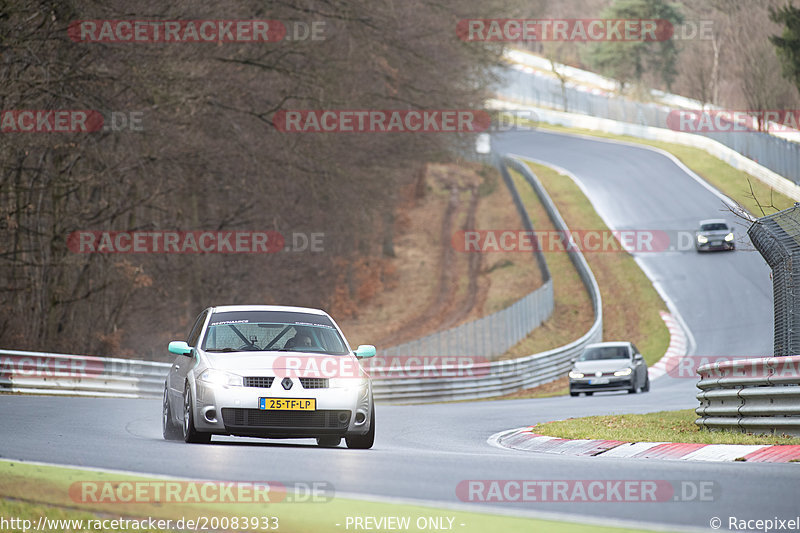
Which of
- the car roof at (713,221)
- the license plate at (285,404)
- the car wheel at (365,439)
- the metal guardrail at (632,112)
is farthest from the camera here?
the metal guardrail at (632,112)

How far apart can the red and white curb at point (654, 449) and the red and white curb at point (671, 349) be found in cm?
2373

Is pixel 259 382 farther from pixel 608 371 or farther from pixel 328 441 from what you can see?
pixel 608 371

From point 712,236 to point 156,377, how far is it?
33.2m

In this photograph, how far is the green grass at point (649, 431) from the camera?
12.7 metres

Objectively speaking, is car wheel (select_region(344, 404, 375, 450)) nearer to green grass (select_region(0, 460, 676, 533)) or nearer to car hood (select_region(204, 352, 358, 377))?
car hood (select_region(204, 352, 358, 377))

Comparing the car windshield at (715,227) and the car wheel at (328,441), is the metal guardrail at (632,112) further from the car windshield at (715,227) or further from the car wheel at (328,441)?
the car wheel at (328,441)

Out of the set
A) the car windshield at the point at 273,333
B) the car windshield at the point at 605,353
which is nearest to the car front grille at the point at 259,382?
the car windshield at the point at 273,333

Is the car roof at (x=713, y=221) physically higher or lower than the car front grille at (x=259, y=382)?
higher

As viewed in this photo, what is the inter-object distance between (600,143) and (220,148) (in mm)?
56898

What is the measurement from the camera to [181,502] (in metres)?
7.21

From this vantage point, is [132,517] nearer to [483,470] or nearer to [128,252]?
[483,470]

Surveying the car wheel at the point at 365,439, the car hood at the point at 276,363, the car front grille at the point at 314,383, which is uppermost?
the car hood at the point at 276,363

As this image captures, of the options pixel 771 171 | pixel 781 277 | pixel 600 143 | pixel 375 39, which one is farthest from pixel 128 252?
pixel 600 143

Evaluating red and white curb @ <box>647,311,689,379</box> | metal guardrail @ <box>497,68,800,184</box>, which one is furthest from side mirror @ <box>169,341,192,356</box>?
metal guardrail @ <box>497,68,800,184</box>
